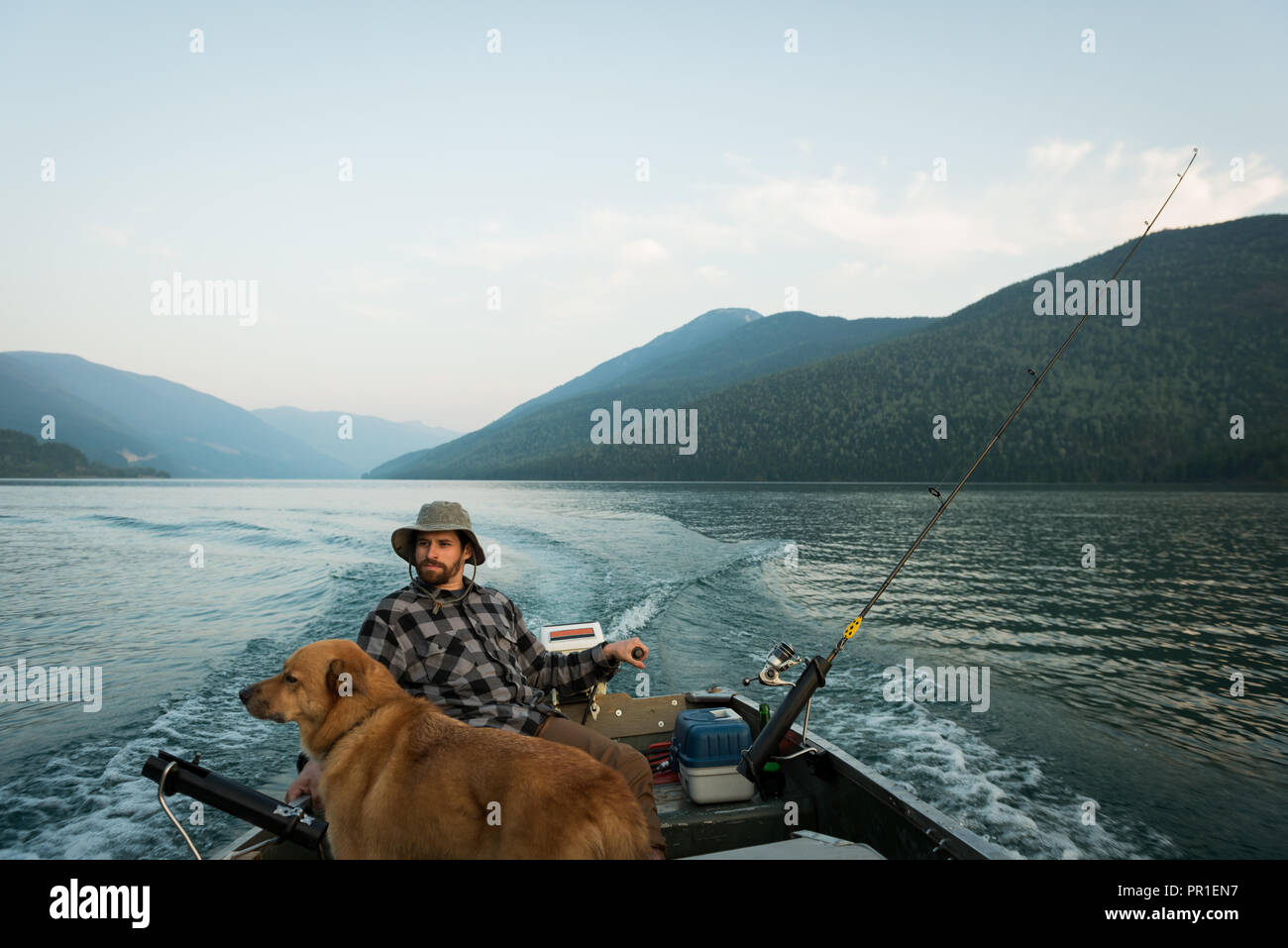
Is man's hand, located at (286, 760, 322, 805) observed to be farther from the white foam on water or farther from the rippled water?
the white foam on water

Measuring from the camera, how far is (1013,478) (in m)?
98.8

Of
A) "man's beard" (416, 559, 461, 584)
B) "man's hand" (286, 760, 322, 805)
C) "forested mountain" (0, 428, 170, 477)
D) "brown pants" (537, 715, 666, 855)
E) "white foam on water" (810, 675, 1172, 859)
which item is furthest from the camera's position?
"forested mountain" (0, 428, 170, 477)

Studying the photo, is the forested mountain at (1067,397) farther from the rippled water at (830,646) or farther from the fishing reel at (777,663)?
the fishing reel at (777,663)

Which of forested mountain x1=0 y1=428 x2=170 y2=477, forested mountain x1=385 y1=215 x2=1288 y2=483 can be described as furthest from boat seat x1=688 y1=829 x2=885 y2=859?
forested mountain x1=0 y1=428 x2=170 y2=477

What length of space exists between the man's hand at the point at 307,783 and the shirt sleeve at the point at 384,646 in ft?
2.28

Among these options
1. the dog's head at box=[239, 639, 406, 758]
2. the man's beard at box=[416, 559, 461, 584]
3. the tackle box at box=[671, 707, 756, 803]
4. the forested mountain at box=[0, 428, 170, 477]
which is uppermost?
the forested mountain at box=[0, 428, 170, 477]

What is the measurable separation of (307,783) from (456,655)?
103cm

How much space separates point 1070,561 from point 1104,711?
59.4 feet

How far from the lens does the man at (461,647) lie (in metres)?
4.05

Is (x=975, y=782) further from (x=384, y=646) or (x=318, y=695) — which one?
(x=318, y=695)

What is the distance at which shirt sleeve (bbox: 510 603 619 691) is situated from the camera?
4800mm

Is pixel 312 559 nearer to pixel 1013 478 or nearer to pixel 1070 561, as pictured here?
pixel 1070 561

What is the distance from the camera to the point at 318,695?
330 cm
